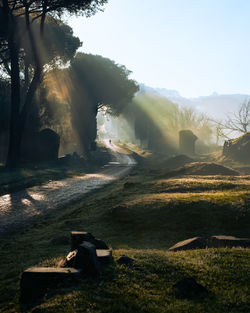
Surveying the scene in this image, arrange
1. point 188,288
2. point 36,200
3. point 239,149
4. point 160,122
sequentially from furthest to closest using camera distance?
point 160,122 < point 239,149 < point 36,200 < point 188,288

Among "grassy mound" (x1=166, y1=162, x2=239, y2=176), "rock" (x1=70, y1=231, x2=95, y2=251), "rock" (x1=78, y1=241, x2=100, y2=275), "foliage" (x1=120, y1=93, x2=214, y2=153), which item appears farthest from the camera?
"foliage" (x1=120, y1=93, x2=214, y2=153)

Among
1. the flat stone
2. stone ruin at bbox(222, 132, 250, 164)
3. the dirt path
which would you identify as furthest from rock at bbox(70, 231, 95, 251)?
stone ruin at bbox(222, 132, 250, 164)

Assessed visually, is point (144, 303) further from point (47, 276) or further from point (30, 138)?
point (30, 138)

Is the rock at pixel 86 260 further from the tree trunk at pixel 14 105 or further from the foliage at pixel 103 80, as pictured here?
the foliage at pixel 103 80

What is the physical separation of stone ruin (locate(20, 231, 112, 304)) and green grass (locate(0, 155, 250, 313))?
211mm

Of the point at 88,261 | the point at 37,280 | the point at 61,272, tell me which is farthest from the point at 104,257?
the point at 37,280

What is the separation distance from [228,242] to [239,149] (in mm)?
37715

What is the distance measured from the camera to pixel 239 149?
145ft

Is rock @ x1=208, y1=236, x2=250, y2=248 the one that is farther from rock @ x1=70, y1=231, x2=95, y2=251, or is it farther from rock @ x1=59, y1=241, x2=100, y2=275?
rock @ x1=59, y1=241, x2=100, y2=275

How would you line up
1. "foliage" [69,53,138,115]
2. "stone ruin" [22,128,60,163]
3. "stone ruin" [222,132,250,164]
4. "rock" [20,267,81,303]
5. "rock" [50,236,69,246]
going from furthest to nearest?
"foliage" [69,53,138,115]
"stone ruin" [222,132,250,164]
"stone ruin" [22,128,60,163]
"rock" [50,236,69,246]
"rock" [20,267,81,303]

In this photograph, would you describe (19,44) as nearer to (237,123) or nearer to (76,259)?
(76,259)

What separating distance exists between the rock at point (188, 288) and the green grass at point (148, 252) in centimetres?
14

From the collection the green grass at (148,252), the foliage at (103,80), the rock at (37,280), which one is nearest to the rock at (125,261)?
the green grass at (148,252)

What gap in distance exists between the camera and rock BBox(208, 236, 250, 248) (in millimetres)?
8719
